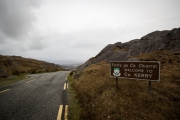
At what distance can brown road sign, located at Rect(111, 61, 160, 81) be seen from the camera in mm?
6054

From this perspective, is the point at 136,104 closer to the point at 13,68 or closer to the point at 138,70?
the point at 138,70

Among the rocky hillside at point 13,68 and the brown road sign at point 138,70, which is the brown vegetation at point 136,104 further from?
the rocky hillside at point 13,68

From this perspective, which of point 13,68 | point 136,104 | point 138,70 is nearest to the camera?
point 136,104

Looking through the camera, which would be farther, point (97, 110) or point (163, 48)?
point (163, 48)

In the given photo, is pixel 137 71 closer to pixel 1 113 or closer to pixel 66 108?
pixel 66 108

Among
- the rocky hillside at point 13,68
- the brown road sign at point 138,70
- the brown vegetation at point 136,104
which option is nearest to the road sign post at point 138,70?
the brown road sign at point 138,70

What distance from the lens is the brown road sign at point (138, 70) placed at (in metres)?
6.05

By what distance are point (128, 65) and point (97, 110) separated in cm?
358

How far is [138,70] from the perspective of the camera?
673 centimetres

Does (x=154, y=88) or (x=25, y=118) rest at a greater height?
(x=154, y=88)

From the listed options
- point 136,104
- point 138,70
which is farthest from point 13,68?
point 136,104

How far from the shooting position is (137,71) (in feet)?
22.2

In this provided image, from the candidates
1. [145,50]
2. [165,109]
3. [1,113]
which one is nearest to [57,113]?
[1,113]

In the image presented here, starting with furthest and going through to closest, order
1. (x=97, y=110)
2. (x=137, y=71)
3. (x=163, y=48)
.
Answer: (x=163, y=48), (x=137, y=71), (x=97, y=110)
